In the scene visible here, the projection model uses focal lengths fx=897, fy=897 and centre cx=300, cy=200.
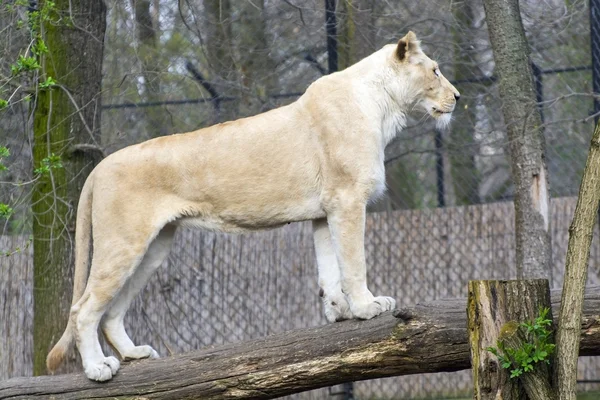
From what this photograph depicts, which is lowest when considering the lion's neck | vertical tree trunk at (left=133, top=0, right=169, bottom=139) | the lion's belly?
the lion's belly

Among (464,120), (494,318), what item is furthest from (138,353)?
(464,120)

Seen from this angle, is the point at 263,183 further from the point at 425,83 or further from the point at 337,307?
the point at 425,83

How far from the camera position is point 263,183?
517cm

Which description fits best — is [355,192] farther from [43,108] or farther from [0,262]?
[0,262]

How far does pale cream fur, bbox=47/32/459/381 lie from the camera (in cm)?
501

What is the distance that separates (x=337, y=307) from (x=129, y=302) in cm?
131

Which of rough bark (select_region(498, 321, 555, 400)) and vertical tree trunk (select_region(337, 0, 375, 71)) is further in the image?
vertical tree trunk (select_region(337, 0, 375, 71))

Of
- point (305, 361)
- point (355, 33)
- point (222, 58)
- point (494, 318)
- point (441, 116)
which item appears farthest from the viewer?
point (222, 58)

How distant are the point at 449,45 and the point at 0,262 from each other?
193 inches

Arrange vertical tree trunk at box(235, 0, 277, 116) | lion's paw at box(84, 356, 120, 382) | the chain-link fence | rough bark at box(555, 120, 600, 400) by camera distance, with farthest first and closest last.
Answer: vertical tree trunk at box(235, 0, 277, 116) < the chain-link fence < lion's paw at box(84, 356, 120, 382) < rough bark at box(555, 120, 600, 400)

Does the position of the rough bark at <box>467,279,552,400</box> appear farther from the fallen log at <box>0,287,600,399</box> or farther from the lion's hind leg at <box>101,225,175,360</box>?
the lion's hind leg at <box>101,225,175,360</box>

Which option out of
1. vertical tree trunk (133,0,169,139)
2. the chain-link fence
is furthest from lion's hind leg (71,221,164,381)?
vertical tree trunk (133,0,169,139)

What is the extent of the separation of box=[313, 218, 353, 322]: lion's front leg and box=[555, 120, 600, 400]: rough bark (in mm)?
1370

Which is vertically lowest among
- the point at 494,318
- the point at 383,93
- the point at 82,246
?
the point at 494,318
